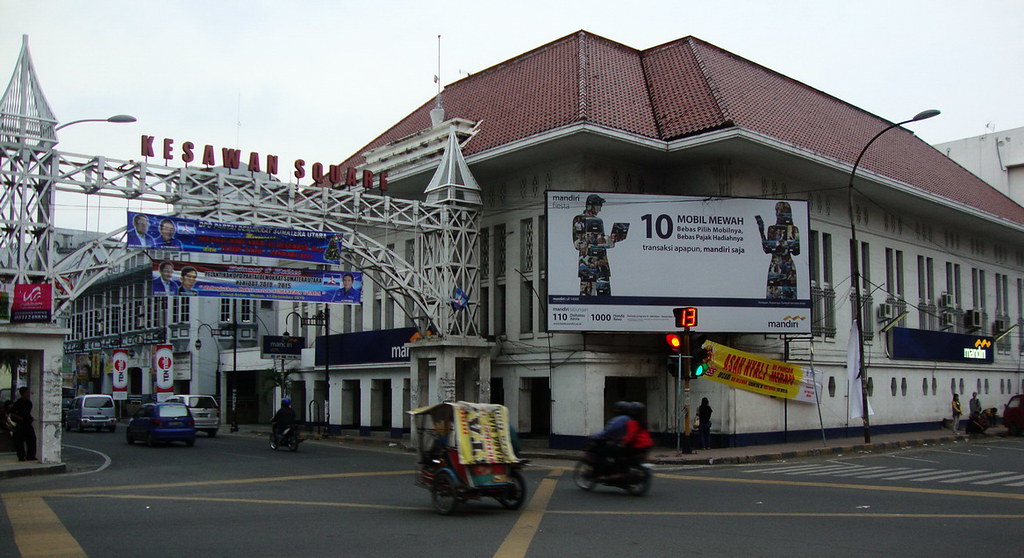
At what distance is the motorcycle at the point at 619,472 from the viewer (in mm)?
16125

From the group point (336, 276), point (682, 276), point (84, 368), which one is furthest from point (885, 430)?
point (84, 368)

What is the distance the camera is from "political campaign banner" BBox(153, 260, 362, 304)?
2493cm

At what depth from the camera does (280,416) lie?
29.1 metres

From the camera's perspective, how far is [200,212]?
25.5m

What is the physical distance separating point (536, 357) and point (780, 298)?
307 inches

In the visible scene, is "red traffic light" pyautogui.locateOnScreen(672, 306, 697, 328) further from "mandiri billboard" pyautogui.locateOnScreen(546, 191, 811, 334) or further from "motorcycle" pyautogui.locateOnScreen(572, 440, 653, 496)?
"motorcycle" pyautogui.locateOnScreen(572, 440, 653, 496)

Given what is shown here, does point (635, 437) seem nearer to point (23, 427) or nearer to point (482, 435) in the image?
point (482, 435)

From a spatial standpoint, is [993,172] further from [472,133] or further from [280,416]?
[280,416]

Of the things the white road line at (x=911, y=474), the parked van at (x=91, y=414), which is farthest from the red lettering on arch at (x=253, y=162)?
the parked van at (x=91, y=414)

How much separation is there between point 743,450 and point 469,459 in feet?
48.1

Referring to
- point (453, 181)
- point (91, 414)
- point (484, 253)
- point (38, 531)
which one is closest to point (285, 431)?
point (484, 253)

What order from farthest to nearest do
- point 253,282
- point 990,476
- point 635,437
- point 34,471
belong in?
point 253,282
point 34,471
point 990,476
point 635,437

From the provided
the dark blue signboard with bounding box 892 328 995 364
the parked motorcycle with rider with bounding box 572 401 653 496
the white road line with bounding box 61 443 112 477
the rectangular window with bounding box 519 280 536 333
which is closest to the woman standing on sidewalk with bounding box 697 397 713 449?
the rectangular window with bounding box 519 280 536 333

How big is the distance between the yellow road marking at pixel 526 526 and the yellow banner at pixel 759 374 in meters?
10.7
